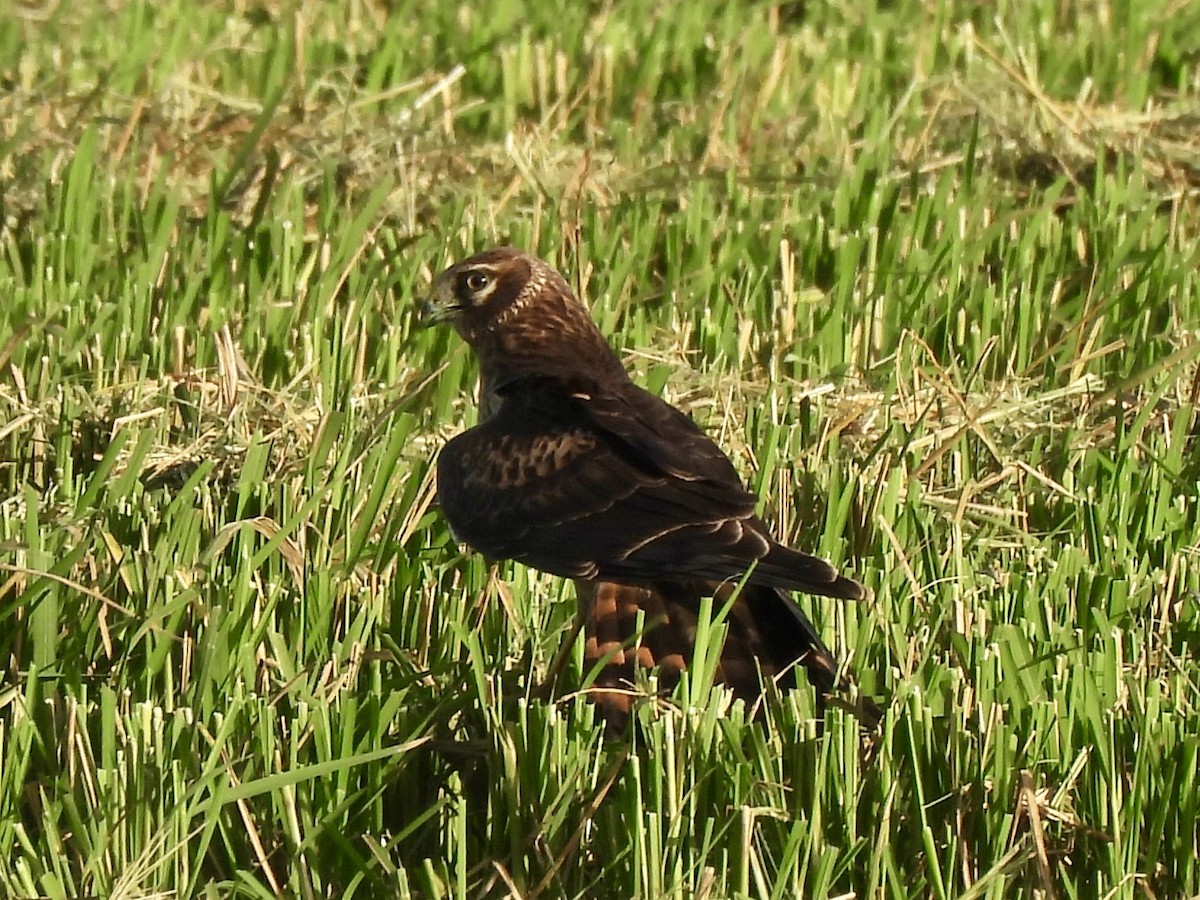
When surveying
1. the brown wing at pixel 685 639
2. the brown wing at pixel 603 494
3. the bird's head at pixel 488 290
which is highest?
the bird's head at pixel 488 290

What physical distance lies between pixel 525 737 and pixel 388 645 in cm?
57

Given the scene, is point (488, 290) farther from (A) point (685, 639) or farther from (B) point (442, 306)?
(A) point (685, 639)

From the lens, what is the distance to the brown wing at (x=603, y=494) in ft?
12.5

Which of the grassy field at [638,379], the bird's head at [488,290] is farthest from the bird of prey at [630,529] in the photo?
the bird's head at [488,290]

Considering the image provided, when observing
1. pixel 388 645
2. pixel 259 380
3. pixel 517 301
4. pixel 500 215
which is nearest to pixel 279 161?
pixel 500 215

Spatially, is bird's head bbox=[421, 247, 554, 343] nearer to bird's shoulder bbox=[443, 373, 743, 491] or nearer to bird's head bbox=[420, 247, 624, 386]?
bird's head bbox=[420, 247, 624, 386]

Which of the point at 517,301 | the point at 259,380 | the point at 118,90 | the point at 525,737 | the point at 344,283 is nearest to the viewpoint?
the point at 525,737

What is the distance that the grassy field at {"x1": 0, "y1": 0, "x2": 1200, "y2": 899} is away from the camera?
3.41m

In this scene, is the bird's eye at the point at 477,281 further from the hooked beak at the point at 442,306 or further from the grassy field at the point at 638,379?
the grassy field at the point at 638,379

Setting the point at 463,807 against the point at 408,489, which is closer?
the point at 463,807

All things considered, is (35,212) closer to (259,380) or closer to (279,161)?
(279,161)

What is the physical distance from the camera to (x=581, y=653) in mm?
3908

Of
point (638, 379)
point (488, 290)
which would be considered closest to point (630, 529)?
point (488, 290)

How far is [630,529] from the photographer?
3.94m
